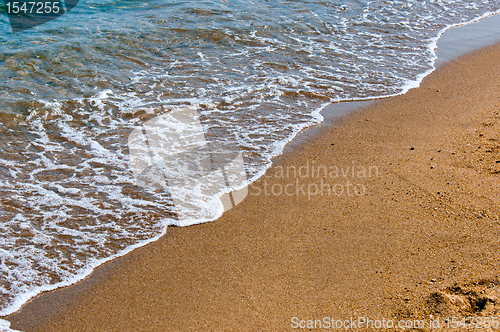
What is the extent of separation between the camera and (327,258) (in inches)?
120

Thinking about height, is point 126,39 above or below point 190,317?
above

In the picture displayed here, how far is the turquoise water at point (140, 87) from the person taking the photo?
3402 millimetres

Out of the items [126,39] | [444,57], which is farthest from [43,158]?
[444,57]

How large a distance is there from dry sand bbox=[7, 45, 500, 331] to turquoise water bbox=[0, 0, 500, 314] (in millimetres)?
353

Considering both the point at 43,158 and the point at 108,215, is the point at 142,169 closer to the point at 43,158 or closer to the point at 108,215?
the point at 108,215

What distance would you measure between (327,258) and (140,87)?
407cm

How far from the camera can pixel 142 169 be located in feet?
13.7

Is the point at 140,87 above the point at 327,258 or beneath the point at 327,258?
above

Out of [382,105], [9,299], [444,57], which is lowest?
[9,299]

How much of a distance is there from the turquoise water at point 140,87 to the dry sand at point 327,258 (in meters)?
→ 0.35

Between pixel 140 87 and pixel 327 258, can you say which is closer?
pixel 327 258

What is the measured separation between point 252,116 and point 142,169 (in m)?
1.72

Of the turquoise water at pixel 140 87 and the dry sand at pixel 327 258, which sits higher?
the turquoise water at pixel 140 87

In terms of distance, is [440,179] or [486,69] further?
[486,69]
